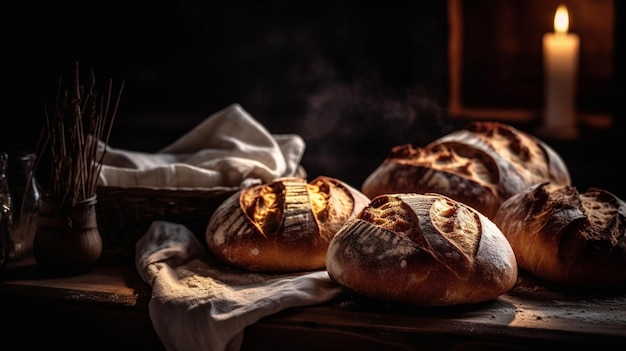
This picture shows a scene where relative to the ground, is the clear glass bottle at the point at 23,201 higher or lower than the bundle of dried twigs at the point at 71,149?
lower

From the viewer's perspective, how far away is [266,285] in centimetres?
171

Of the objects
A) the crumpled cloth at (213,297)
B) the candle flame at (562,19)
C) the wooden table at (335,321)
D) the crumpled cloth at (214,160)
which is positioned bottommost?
the wooden table at (335,321)

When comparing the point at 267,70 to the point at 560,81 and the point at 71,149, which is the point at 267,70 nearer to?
the point at 560,81

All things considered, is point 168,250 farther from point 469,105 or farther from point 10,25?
point 10,25

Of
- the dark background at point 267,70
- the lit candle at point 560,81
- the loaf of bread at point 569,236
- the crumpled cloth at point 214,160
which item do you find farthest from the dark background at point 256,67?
the loaf of bread at point 569,236

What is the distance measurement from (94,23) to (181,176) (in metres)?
2.03

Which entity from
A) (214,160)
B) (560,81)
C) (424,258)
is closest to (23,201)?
(214,160)

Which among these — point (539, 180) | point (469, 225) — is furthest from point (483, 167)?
point (469, 225)

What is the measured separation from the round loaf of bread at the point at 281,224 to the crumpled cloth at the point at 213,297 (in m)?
0.03

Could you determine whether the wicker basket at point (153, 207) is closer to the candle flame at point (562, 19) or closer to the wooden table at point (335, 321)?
the wooden table at point (335, 321)

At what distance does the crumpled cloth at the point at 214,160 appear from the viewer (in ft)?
6.91

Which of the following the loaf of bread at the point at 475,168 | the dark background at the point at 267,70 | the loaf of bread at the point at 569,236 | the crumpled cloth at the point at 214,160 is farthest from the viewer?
the dark background at the point at 267,70

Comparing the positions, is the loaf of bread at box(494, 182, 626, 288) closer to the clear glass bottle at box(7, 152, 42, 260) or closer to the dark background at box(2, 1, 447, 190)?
the clear glass bottle at box(7, 152, 42, 260)

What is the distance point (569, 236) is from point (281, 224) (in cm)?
58
